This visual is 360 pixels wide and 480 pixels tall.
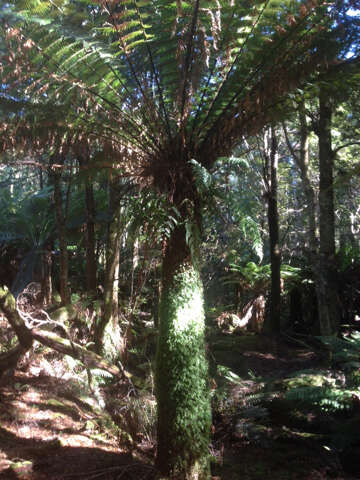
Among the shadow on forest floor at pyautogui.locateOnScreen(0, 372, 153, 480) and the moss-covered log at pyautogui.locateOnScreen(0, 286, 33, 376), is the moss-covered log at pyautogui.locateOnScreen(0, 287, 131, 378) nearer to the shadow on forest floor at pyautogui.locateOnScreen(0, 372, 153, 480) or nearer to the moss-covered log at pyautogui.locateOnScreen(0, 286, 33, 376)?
the moss-covered log at pyautogui.locateOnScreen(0, 286, 33, 376)

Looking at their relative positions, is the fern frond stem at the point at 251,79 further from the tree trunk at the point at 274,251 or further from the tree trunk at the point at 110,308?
the tree trunk at the point at 274,251

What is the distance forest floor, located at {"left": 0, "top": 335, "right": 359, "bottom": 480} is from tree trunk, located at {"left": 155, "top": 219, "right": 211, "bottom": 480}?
30 centimetres

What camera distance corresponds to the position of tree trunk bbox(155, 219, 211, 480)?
8.57 feet

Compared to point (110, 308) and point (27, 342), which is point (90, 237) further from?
point (27, 342)

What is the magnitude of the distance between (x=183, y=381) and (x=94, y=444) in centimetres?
143

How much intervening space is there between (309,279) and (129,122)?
247 inches

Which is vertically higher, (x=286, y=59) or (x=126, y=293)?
(x=286, y=59)

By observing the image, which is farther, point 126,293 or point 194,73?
point 126,293

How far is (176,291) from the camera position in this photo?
2.82 m

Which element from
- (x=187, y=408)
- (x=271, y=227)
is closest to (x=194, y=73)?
(x=187, y=408)

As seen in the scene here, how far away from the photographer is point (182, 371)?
106 inches

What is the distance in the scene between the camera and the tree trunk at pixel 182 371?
261 cm

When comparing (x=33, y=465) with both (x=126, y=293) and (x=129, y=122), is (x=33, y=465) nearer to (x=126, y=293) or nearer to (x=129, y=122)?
(x=129, y=122)

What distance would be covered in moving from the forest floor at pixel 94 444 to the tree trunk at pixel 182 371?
0.30 metres
